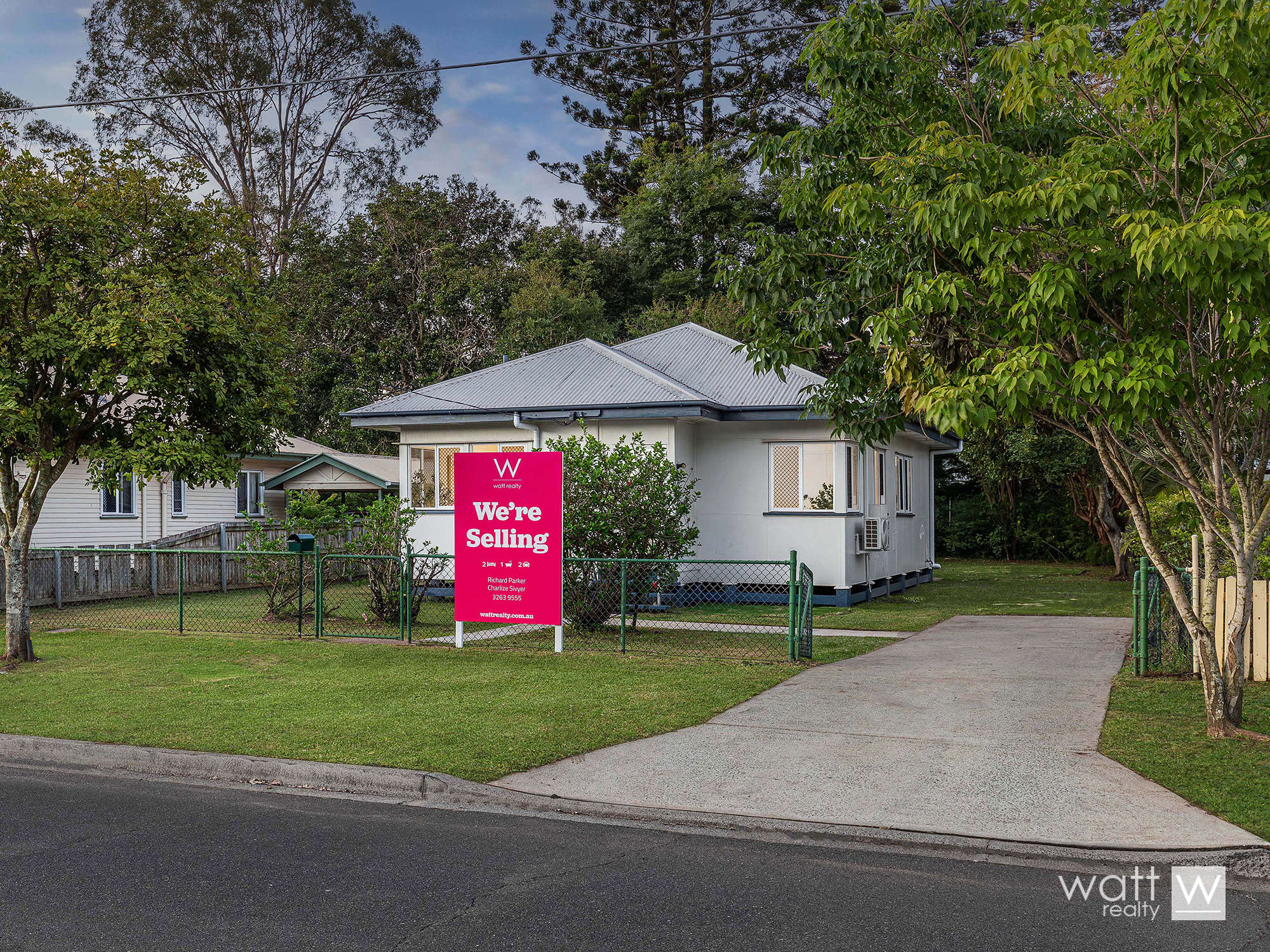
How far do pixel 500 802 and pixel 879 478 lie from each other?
14862mm

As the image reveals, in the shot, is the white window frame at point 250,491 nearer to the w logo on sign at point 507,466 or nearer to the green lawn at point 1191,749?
the w logo on sign at point 507,466

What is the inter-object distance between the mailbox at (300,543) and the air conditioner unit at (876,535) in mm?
9549

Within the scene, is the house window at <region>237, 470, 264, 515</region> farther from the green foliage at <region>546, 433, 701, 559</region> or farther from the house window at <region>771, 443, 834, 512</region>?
the green foliage at <region>546, 433, 701, 559</region>

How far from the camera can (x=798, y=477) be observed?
61.3 ft

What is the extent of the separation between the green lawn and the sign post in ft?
20.4

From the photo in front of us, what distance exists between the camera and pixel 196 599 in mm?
20219

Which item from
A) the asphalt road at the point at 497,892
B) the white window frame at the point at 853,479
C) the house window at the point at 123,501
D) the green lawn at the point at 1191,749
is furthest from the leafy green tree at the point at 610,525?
the house window at the point at 123,501

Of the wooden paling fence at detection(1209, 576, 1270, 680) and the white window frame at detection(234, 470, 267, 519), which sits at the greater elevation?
the white window frame at detection(234, 470, 267, 519)

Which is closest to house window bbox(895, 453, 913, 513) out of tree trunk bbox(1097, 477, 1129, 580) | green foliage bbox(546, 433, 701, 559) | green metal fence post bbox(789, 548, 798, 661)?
tree trunk bbox(1097, 477, 1129, 580)

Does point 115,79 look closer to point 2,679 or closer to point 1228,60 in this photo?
point 2,679

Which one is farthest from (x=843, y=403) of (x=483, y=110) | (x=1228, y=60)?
(x=483, y=110)

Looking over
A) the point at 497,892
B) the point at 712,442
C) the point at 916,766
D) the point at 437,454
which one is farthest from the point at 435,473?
the point at 497,892

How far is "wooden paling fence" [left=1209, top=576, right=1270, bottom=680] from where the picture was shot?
10883 millimetres

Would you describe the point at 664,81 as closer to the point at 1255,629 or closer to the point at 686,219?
the point at 686,219
